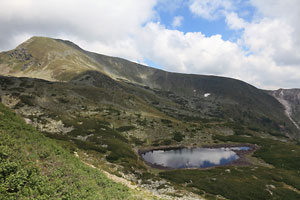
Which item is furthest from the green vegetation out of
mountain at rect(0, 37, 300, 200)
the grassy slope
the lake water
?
the grassy slope

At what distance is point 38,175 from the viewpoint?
1512 cm

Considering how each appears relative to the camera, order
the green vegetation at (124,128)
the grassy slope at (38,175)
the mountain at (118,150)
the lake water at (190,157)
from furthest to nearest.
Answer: the green vegetation at (124,128), the lake water at (190,157), the mountain at (118,150), the grassy slope at (38,175)

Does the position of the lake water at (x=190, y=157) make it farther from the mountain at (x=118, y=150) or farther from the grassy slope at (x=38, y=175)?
the grassy slope at (x=38, y=175)

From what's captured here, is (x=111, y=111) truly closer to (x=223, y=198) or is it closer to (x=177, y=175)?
(x=177, y=175)

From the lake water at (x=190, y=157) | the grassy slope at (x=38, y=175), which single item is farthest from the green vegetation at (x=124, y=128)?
the grassy slope at (x=38, y=175)

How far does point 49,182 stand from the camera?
15.1m

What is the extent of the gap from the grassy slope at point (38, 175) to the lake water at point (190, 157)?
3837 centimetres

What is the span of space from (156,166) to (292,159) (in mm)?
58396

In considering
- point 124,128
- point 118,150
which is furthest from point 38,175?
point 124,128

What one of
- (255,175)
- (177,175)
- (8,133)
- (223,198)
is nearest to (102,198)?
(8,133)

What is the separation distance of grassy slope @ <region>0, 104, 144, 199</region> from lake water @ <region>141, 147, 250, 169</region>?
126ft

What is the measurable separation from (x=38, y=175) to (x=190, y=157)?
59.6 metres

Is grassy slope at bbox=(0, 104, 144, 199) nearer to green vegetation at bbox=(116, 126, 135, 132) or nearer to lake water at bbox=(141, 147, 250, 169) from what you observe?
lake water at bbox=(141, 147, 250, 169)

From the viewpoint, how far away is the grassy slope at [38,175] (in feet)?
41.9
